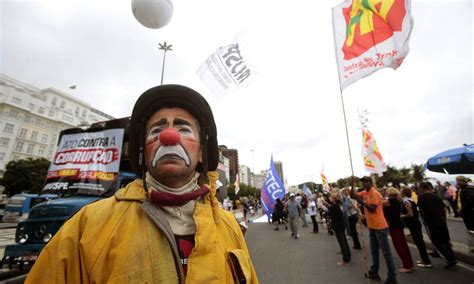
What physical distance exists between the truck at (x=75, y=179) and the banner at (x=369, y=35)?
515 cm

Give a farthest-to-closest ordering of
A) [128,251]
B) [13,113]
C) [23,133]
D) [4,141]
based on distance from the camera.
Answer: [23,133]
[13,113]
[4,141]
[128,251]

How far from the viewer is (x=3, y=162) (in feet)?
143

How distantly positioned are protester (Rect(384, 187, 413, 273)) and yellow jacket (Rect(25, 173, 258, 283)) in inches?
207

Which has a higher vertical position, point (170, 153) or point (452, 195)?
point (170, 153)

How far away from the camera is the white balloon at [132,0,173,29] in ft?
16.0

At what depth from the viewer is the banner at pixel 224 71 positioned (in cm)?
508

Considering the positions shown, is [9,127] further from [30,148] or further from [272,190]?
[272,190]

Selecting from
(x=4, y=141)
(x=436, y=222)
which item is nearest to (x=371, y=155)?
(x=436, y=222)

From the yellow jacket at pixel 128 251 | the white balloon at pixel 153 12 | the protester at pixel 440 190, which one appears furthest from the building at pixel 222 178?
the protester at pixel 440 190

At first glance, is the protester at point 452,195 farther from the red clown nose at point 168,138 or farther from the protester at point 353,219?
the red clown nose at point 168,138

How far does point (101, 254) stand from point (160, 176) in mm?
486

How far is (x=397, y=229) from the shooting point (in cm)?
504

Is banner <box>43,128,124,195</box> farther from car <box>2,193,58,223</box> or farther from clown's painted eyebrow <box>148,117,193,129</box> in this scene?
car <box>2,193,58,223</box>

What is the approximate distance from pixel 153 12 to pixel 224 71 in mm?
2070
